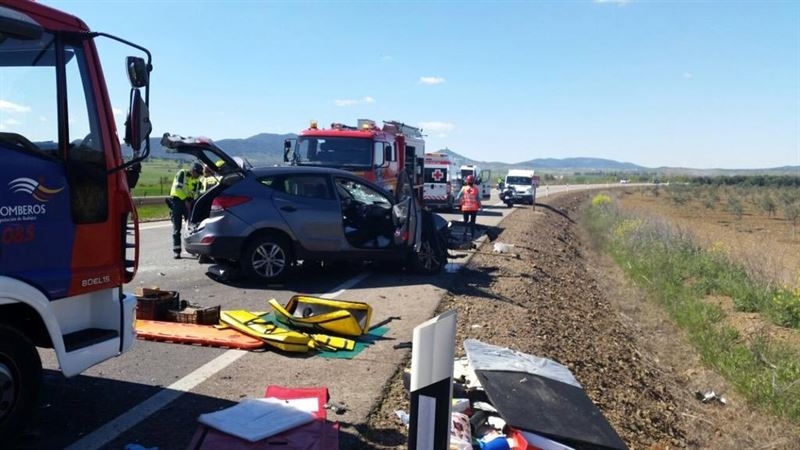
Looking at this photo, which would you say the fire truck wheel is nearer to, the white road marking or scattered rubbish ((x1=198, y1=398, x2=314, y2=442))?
the white road marking

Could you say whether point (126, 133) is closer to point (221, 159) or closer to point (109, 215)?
point (109, 215)

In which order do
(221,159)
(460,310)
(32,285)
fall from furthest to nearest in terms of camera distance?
(221,159), (460,310), (32,285)

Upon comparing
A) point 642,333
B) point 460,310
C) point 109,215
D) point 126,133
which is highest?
point 126,133

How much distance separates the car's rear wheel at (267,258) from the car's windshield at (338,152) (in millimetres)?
5546

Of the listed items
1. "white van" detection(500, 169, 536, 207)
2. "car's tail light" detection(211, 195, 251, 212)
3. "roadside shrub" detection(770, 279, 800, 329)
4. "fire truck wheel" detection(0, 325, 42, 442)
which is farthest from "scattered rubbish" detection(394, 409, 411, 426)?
"white van" detection(500, 169, 536, 207)

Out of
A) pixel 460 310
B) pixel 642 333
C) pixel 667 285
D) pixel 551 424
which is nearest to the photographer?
pixel 551 424

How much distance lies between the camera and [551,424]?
4.45 m

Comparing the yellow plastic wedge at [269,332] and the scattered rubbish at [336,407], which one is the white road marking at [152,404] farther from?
the scattered rubbish at [336,407]

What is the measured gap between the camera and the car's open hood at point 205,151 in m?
9.24

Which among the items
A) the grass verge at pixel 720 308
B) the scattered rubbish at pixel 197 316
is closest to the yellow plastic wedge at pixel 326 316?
the scattered rubbish at pixel 197 316

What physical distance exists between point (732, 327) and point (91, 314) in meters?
9.55

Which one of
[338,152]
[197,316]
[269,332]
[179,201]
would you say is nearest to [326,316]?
[269,332]

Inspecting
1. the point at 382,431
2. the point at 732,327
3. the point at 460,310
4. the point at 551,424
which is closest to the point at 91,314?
the point at 382,431

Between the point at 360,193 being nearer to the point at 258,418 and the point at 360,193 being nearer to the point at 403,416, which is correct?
the point at 403,416
